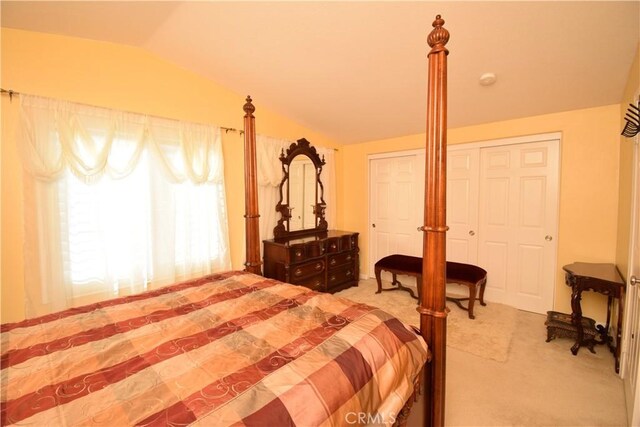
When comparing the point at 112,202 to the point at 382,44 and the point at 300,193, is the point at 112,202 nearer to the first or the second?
the point at 300,193

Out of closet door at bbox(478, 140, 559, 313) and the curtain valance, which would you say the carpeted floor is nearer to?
closet door at bbox(478, 140, 559, 313)

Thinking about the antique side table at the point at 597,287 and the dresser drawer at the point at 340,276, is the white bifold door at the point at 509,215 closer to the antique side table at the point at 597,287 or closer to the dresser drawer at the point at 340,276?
the antique side table at the point at 597,287

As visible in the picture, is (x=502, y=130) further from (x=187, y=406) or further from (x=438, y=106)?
(x=187, y=406)

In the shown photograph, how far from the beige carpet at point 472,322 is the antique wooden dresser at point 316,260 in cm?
31

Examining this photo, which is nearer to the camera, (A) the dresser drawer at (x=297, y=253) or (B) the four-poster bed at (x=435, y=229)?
(B) the four-poster bed at (x=435, y=229)

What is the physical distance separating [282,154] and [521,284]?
3.35 metres

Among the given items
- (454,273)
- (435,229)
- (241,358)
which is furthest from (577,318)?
(241,358)

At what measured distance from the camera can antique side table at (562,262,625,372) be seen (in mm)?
2090

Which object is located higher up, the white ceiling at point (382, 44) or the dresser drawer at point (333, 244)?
the white ceiling at point (382, 44)

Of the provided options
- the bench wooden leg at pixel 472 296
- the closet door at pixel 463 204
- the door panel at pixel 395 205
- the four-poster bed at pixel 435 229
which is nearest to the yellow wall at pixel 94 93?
the door panel at pixel 395 205

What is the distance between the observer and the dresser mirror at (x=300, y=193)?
3.59 metres

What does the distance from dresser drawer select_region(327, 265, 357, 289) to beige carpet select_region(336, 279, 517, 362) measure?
0.18 metres

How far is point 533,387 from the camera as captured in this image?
1916mm

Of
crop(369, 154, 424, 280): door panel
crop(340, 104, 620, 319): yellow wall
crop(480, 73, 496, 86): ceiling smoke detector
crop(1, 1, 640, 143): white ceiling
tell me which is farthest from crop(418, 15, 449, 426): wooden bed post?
crop(369, 154, 424, 280): door panel
